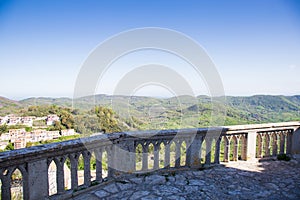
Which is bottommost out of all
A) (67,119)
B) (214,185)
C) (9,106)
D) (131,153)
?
(67,119)

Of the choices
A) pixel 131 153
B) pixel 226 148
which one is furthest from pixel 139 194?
pixel 226 148

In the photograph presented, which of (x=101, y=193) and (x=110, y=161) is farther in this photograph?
(x=110, y=161)

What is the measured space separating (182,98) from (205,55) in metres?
4.15

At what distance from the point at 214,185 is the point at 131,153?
1770mm

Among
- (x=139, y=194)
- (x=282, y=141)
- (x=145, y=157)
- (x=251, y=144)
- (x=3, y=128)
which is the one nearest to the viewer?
(x=139, y=194)

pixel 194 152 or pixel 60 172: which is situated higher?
pixel 60 172

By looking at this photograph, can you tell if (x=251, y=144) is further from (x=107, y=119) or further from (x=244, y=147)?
(x=107, y=119)

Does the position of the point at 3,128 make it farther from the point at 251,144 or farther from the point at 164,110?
the point at 251,144

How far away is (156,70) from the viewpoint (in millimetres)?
8500

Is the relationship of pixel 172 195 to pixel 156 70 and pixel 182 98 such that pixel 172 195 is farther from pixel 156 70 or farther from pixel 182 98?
pixel 182 98

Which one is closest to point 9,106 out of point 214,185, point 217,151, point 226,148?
point 217,151

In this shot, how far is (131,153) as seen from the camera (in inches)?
153

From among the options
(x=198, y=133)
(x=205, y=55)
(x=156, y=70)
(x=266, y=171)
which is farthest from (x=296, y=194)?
A: (x=156, y=70)

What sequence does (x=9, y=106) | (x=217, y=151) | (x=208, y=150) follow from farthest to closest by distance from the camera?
(x=9, y=106), (x=217, y=151), (x=208, y=150)
